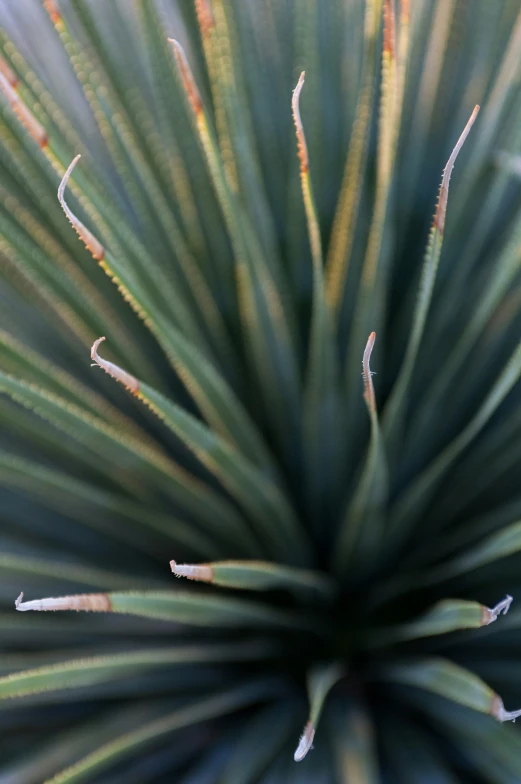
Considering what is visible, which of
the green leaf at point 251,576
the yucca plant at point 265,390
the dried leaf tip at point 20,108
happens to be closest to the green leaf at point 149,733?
A: the yucca plant at point 265,390

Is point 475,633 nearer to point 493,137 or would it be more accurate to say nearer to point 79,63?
point 493,137

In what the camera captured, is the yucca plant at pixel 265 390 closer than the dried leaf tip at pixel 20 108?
No

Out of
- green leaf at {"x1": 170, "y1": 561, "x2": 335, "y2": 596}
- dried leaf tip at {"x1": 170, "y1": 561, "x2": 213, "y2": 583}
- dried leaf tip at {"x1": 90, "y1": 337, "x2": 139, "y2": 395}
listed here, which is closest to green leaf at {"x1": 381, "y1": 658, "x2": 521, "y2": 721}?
green leaf at {"x1": 170, "y1": 561, "x2": 335, "y2": 596}

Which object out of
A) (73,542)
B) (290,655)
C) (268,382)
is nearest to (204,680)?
(290,655)

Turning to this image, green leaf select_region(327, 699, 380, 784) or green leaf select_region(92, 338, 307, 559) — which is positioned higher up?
green leaf select_region(92, 338, 307, 559)

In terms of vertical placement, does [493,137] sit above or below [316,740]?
above

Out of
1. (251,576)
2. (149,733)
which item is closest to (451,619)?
(251,576)

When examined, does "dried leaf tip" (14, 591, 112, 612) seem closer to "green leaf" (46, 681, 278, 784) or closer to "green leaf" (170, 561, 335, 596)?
"green leaf" (170, 561, 335, 596)

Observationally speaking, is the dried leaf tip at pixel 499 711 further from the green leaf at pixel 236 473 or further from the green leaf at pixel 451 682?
the green leaf at pixel 236 473
